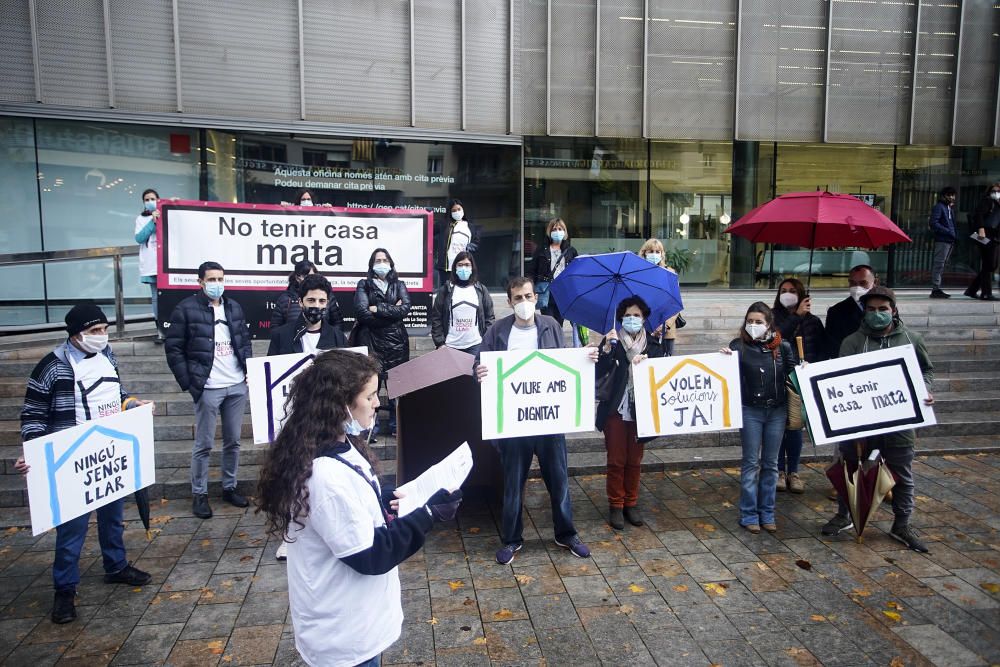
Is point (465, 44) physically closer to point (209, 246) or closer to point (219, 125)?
point (219, 125)

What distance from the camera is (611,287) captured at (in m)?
6.16

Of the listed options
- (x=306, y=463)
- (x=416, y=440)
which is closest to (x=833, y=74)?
(x=416, y=440)

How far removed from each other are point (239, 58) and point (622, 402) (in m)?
11.2

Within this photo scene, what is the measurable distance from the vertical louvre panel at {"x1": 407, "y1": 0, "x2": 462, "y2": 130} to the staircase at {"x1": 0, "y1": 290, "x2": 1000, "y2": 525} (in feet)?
20.9

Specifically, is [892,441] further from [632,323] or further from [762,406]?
[632,323]

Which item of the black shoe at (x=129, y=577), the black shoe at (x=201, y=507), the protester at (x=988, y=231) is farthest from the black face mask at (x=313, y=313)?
the protester at (x=988, y=231)

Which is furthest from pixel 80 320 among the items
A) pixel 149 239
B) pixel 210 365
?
pixel 149 239

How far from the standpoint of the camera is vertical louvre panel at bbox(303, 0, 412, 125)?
13828mm

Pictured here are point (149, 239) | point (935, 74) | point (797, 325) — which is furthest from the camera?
point (935, 74)

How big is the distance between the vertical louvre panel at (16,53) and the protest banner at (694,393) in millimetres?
12637

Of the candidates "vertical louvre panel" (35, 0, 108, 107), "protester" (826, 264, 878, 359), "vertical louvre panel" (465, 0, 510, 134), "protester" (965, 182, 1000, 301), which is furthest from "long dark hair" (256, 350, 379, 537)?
"vertical louvre panel" (35, 0, 108, 107)

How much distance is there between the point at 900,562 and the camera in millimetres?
5445

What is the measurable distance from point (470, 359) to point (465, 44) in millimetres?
10534

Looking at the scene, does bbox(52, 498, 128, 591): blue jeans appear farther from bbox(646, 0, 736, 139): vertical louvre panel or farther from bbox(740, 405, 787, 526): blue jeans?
bbox(646, 0, 736, 139): vertical louvre panel
